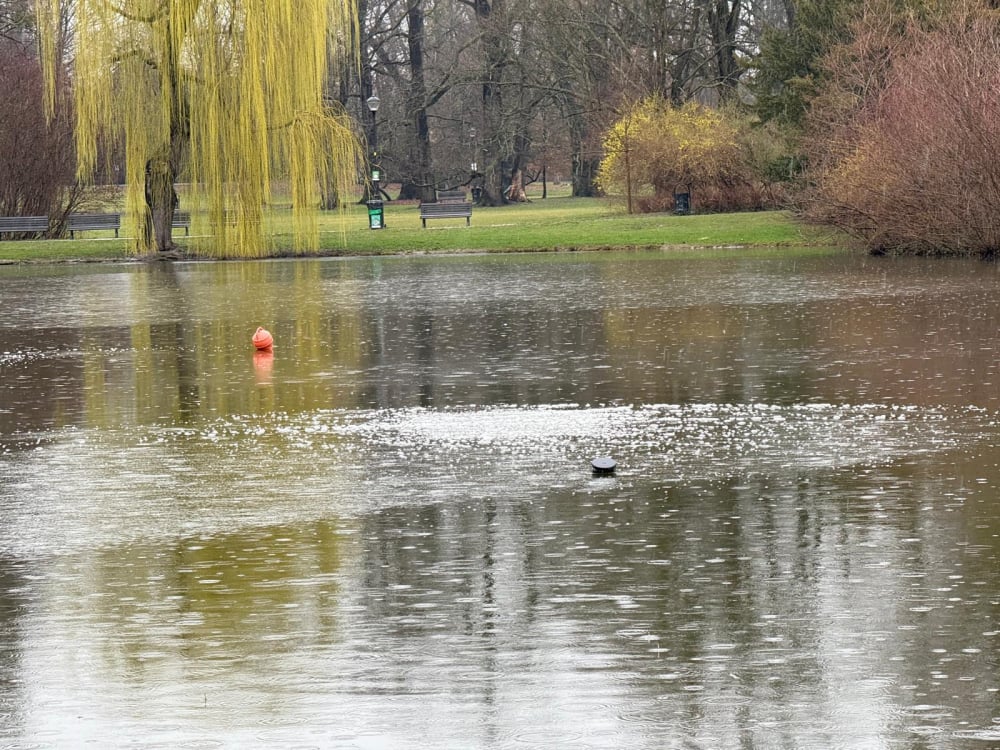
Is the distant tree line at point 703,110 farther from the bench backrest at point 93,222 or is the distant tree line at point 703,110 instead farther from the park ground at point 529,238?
the bench backrest at point 93,222

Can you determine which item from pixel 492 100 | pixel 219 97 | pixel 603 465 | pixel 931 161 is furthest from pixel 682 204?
pixel 603 465

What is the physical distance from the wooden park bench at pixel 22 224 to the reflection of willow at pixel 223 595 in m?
38.6

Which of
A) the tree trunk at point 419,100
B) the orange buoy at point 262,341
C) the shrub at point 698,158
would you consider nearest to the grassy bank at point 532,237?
the shrub at point 698,158

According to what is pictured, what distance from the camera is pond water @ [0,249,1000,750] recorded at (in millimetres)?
5973

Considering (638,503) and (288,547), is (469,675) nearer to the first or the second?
(288,547)

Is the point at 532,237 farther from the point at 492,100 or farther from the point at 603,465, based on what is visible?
the point at 603,465

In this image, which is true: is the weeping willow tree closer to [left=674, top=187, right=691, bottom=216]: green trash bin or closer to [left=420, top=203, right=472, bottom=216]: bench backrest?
[left=420, top=203, right=472, bottom=216]: bench backrest

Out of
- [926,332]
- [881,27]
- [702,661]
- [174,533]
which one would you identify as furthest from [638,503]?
[881,27]

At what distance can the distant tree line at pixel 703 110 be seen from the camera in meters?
32.6

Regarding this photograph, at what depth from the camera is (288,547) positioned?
8.80m

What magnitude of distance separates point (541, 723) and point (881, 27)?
127ft

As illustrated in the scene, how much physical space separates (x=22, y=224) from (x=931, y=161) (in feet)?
82.8

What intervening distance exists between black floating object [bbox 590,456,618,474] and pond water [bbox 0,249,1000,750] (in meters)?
0.08

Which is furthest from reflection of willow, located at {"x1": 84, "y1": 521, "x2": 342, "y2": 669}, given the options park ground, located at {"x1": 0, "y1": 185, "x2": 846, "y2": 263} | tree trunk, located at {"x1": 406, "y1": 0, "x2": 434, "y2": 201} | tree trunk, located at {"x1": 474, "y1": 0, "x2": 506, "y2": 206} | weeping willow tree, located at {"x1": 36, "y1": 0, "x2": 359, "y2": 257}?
tree trunk, located at {"x1": 406, "y1": 0, "x2": 434, "y2": 201}
